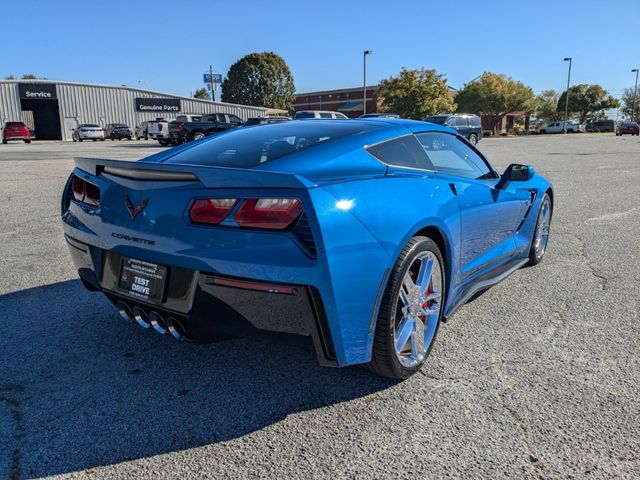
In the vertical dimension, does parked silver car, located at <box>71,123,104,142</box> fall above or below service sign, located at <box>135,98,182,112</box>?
below

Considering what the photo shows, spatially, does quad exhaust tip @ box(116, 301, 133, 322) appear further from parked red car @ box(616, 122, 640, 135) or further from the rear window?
parked red car @ box(616, 122, 640, 135)

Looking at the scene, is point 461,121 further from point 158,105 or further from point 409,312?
point 158,105

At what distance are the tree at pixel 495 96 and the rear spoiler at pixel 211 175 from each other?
66256 mm

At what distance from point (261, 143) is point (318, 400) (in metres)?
1.52

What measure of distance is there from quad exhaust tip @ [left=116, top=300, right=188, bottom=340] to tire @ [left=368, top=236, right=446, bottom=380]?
941 millimetres

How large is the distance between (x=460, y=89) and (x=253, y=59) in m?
29.2

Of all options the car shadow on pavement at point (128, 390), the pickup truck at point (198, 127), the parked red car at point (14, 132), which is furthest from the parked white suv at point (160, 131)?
the car shadow on pavement at point (128, 390)

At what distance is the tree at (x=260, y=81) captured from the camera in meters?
74.3

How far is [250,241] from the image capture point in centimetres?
221

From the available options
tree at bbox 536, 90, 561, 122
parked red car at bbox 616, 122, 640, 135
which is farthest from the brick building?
parked red car at bbox 616, 122, 640, 135

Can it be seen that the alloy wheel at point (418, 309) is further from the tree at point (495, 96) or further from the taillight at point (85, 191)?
the tree at point (495, 96)

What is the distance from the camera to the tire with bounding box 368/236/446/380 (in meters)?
2.52

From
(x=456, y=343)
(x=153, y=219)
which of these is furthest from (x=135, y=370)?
(x=456, y=343)

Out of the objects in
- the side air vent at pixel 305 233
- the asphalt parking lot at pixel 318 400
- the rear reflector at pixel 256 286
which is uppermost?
the side air vent at pixel 305 233
